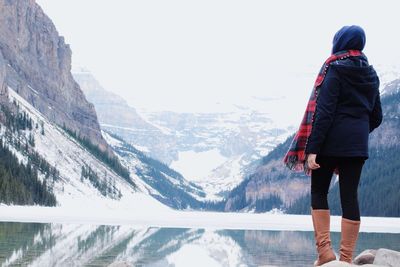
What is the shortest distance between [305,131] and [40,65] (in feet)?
580

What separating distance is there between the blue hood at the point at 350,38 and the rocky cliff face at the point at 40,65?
151161 mm

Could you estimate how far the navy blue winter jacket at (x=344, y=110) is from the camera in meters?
8.90

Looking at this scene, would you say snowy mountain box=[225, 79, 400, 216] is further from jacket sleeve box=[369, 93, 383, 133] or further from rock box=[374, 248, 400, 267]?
jacket sleeve box=[369, 93, 383, 133]

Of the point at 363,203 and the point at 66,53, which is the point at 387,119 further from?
the point at 66,53

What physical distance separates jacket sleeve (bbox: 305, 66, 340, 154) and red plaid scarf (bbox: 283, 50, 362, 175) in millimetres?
131

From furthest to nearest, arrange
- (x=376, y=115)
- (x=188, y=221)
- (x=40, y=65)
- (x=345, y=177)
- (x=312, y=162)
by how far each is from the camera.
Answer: (x=40, y=65) < (x=188, y=221) < (x=376, y=115) < (x=345, y=177) < (x=312, y=162)

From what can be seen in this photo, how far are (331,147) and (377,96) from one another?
1291mm

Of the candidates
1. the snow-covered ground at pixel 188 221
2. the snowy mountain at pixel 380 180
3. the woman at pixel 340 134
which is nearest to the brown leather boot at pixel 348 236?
the woman at pixel 340 134

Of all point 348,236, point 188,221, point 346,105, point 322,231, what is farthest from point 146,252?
point 188,221

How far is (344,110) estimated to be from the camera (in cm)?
911

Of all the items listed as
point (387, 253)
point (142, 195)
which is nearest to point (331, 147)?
point (387, 253)

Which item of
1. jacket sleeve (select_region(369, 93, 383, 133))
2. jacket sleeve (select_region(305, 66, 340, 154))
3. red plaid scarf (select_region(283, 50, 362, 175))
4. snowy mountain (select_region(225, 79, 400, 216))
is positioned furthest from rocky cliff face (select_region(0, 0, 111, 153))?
jacket sleeve (select_region(305, 66, 340, 154))

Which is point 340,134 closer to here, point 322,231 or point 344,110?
point 344,110

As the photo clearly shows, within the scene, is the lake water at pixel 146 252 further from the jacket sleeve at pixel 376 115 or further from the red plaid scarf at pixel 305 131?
the jacket sleeve at pixel 376 115
